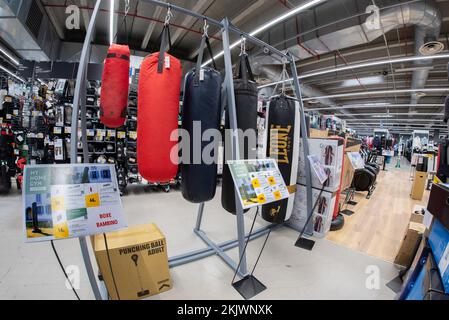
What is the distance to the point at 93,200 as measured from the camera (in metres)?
0.97

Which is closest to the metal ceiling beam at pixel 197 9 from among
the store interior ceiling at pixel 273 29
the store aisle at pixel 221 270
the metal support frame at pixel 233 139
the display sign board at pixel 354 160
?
the store interior ceiling at pixel 273 29

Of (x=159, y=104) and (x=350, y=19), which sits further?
(x=350, y=19)

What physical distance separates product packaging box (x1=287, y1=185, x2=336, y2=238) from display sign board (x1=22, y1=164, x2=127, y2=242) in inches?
99.8

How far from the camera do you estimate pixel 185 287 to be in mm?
1702

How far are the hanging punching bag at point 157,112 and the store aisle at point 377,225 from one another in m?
2.55

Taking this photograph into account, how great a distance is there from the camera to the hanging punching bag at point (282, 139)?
2342mm

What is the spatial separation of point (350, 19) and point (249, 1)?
2.23 meters

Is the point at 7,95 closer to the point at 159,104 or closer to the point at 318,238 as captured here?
the point at 159,104

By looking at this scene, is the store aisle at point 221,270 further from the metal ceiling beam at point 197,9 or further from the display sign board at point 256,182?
the metal ceiling beam at point 197,9

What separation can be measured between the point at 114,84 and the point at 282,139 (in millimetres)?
1781

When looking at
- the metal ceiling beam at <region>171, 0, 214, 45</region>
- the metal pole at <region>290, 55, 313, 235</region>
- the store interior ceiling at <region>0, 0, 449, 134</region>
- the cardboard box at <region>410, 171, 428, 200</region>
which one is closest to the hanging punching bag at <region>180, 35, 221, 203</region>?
the metal pole at <region>290, 55, 313, 235</region>

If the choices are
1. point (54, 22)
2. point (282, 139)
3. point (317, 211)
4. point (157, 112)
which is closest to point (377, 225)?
point (317, 211)

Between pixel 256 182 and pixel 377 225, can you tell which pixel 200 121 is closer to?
pixel 256 182
